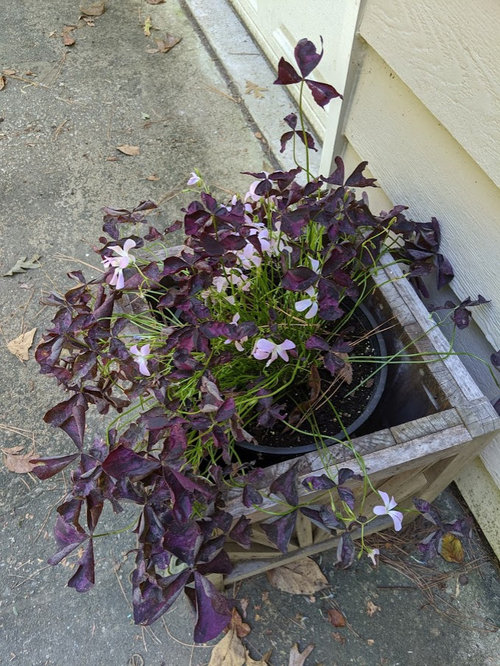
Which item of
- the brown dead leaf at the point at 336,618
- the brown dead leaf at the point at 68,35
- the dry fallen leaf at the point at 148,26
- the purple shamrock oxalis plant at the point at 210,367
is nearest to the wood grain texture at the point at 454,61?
the purple shamrock oxalis plant at the point at 210,367

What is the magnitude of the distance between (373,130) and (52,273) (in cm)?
143

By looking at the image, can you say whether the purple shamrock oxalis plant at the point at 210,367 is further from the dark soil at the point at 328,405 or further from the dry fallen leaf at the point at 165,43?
the dry fallen leaf at the point at 165,43

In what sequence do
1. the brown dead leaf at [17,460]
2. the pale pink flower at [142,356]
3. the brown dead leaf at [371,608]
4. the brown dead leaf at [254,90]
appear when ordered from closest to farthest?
1. the pale pink flower at [142,356]
2. the brown dead leaf at [371,608]
3. the brown dead leaf at [17,460]
4. the brown dead leaf at [254,90]

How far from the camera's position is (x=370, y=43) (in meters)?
1.49

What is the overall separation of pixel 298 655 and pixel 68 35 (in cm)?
341

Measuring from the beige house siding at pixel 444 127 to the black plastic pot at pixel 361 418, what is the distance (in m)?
0.25

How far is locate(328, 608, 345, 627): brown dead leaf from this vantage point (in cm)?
161

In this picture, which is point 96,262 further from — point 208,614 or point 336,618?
point 208,614

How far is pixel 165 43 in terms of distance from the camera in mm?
3248

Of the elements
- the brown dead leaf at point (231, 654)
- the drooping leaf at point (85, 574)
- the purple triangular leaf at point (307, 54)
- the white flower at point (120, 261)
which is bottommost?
the brown dead leaf at point (231, 654)

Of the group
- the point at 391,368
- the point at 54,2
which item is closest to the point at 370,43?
the point at 391,368

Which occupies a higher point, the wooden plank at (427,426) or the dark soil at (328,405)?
the wooden plank at (427,426)

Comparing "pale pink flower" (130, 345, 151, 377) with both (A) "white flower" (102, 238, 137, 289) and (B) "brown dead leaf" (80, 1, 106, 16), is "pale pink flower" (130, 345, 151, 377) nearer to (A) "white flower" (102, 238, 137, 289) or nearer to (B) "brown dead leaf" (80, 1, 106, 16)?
(A) "white flower" (102, 238, 137, 289)

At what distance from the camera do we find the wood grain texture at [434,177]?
131 cm
